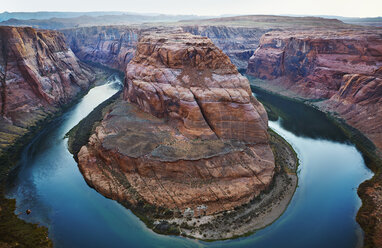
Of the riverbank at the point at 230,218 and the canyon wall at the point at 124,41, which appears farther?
the canyon wall at the point at 124,41

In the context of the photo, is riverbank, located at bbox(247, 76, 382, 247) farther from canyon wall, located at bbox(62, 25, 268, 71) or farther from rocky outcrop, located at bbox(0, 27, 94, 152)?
canyon wall, located at bbox(62, 25, 268, 71)

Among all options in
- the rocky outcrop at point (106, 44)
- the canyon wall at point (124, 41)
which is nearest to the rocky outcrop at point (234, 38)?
the canyon wall at point (124, 41)

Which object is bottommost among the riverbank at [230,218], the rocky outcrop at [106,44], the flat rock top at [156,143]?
the riverbank at [230,218]

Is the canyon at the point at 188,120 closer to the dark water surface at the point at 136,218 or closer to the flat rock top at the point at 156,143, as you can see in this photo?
the flat rock top at the point at 156,143

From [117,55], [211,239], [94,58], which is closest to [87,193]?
[211,239]

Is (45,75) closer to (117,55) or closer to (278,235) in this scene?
(117,55)

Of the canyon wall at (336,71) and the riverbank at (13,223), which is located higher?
the canyon wall at (336,71)

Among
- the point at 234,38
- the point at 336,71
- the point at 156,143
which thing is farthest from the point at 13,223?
the point at 234,38

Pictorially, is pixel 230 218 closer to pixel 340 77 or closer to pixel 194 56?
pixel 194 56
